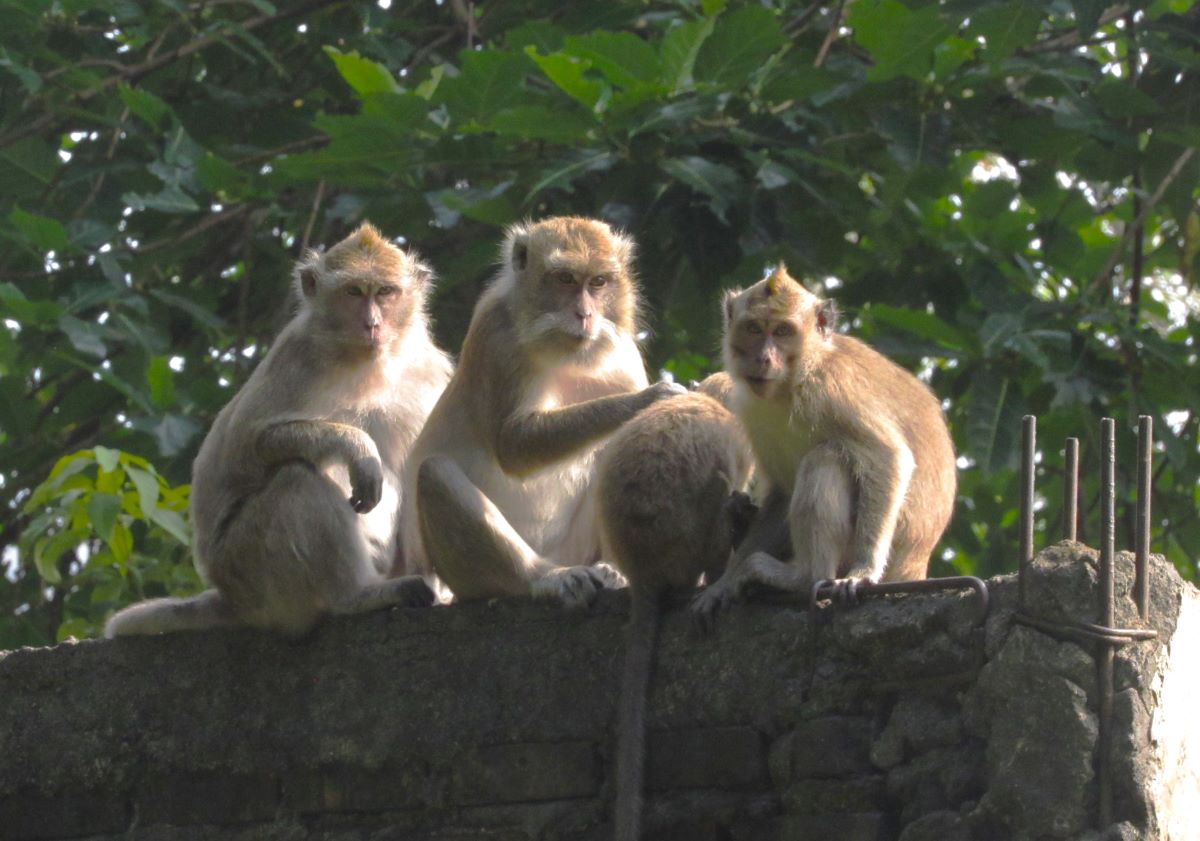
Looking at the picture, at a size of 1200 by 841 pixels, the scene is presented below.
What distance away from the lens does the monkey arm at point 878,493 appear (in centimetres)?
476

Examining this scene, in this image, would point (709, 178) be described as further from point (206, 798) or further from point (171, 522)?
point (206, 798)

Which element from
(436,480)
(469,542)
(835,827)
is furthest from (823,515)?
(436,480)

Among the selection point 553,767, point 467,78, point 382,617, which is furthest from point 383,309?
point 553,767

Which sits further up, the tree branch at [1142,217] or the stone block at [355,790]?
the tree branch at [1142,217]

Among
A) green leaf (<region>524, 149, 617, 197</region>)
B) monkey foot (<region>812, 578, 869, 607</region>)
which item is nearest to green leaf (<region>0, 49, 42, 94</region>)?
green leaf (<region>524, 149, 617, 197</region>)

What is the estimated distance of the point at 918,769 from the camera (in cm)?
394

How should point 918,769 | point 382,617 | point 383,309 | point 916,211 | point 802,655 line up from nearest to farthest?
point 918,769 < point 802,655 < point 382,617 < point 383,309 < point 916,211

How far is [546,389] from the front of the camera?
19.9 feet

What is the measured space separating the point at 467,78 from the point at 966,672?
3.28m

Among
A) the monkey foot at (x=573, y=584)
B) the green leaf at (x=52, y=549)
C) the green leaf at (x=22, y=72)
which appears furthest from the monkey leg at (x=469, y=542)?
the green leaf at (x=22, y=72)

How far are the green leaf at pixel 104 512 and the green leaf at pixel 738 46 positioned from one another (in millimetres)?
2558

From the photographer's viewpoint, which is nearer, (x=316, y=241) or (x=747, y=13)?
(x=747, y=13)

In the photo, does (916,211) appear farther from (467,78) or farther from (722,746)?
(722,746)

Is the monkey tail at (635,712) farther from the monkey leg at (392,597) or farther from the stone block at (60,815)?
the stone block at (60,815)
